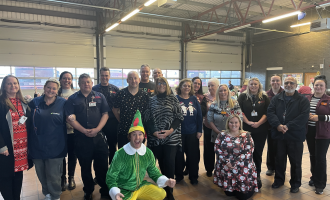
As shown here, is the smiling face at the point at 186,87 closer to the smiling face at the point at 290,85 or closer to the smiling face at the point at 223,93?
the smiling face at the point at 223,93

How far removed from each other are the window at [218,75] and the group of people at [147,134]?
11160 mm

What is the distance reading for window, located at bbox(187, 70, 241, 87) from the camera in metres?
14.7

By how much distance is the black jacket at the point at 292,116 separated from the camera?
2988mm

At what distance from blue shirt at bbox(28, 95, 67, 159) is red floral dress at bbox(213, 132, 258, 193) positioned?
2086 millimetres

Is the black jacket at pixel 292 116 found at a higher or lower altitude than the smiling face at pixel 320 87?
lower

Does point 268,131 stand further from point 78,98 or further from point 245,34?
point 245,34

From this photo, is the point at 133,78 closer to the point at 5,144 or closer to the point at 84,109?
the point at 84,109

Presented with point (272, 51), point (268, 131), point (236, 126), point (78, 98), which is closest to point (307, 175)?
point (268, 131)

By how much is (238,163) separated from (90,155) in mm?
1932

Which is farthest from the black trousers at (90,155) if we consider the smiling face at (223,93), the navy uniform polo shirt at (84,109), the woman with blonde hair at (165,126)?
the smiling face at (223,93)

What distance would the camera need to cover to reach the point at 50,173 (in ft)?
8.73

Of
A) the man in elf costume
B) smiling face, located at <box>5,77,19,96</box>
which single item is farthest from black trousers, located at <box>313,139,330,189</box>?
smiling face, located at <box>5,77,19,96</box>

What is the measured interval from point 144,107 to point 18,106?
4.96 feet

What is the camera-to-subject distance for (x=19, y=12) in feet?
32.2
